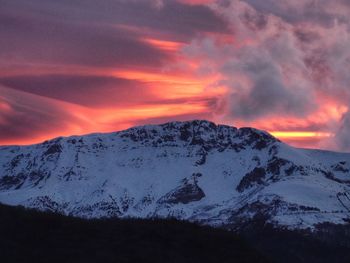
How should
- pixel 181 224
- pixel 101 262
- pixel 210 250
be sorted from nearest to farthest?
pixel 101 262
pixel 210 250
pixel 181 224

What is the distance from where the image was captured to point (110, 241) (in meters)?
38.2

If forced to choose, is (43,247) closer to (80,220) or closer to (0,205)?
(80,220)

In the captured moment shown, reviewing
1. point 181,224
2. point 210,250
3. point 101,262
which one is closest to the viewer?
point 101,262

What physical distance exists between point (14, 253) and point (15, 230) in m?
2.88

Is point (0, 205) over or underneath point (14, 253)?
over

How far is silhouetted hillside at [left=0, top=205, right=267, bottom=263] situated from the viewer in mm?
36531

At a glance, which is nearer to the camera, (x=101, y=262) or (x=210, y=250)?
(x=101, y=262)

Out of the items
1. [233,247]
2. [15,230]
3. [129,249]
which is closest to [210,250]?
[233,247]

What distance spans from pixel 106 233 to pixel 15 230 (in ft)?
14.2

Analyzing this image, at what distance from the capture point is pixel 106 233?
39.1 metres

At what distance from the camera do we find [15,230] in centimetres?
3903

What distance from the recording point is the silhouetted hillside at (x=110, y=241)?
1438 inches

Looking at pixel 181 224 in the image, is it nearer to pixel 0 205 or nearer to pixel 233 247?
pixel 233 247

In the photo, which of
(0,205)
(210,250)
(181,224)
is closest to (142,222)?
(181,224)
